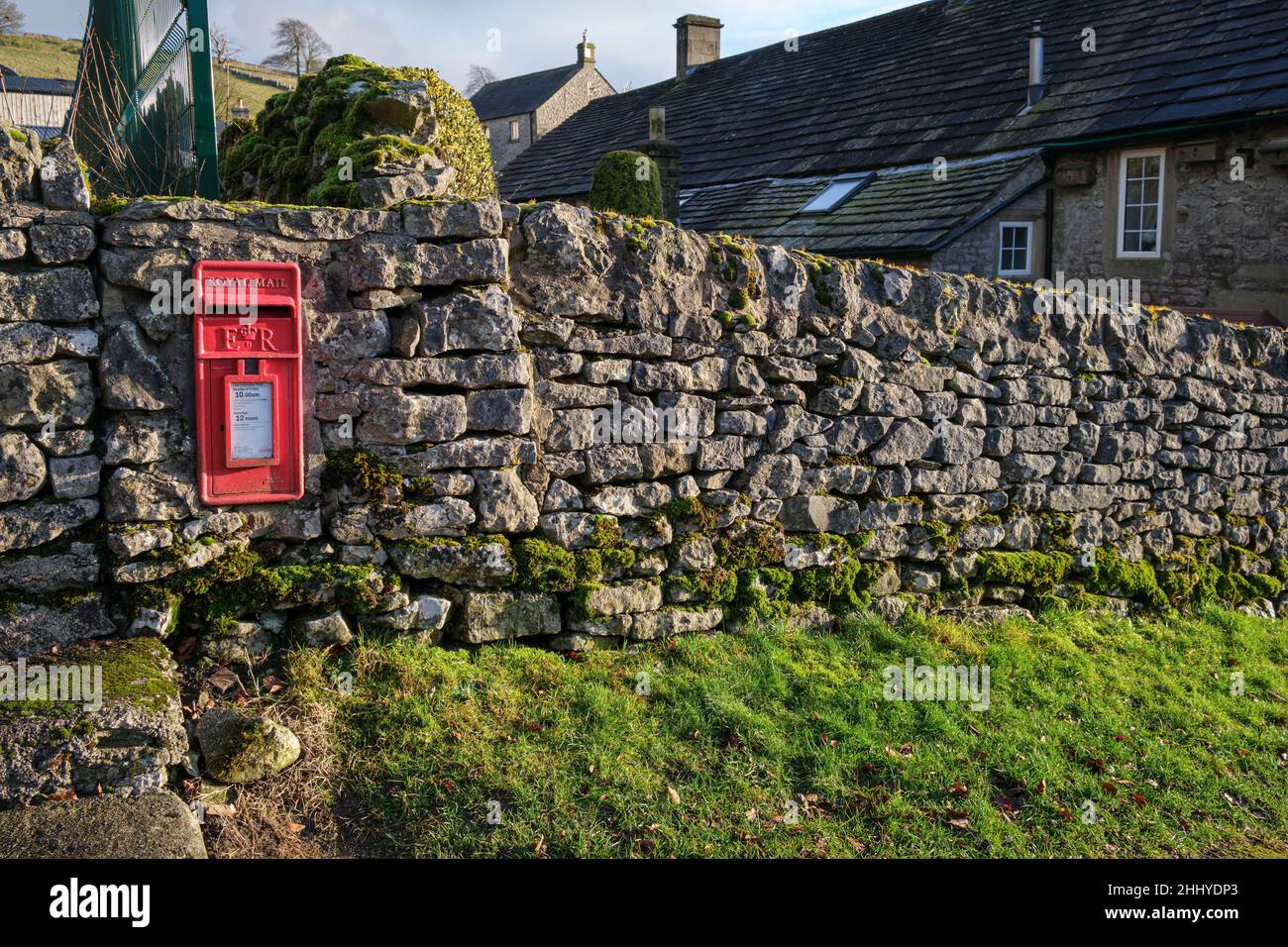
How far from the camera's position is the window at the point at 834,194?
14.6m

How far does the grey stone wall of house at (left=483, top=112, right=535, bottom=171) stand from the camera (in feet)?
123

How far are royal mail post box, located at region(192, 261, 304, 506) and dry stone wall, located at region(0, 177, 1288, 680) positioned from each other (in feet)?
0.28

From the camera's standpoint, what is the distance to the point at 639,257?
5.44 meters

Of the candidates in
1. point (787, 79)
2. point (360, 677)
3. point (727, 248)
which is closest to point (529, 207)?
point (727, 248)

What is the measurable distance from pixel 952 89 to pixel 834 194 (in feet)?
9.44

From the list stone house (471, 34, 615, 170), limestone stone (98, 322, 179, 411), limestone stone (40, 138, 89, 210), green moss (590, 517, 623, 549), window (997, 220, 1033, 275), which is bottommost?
green moss (590, 517, 623, 549)

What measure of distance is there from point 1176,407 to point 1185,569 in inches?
48.0

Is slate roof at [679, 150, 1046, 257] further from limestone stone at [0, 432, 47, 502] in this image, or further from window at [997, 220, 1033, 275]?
limestone stone at [0, 432, 47, 502]

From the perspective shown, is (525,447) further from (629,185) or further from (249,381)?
(629,185)

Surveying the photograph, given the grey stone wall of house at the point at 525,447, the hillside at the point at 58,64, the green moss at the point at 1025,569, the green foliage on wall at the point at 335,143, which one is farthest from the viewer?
the hillside at the point at 58,64

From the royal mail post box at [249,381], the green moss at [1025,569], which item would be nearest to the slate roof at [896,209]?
the green moss at [1025,569]

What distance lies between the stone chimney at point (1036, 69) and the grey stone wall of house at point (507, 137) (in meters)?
24.6

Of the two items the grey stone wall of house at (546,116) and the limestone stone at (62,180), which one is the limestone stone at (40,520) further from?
the grey stone wall of house at (546,116)

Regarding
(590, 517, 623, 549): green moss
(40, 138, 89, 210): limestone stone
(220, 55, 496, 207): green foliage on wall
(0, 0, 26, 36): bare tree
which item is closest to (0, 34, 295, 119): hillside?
(0, 0, 26, 36): bare tree
